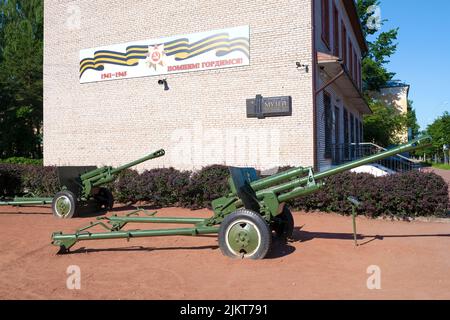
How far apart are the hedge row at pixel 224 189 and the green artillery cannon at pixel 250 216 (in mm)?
3152

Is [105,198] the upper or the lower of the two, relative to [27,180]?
lower

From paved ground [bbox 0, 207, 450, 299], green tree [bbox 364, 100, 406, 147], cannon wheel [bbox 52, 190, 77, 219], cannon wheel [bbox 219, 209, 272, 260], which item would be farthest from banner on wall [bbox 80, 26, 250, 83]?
green tree [bbox 364, 100, 406, 147]

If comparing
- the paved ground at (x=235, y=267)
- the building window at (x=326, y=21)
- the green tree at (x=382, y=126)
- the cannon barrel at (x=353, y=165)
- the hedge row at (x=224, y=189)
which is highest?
the building window at (x=326, y=21)

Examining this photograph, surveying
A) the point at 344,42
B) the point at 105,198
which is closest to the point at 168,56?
the point at 105,198

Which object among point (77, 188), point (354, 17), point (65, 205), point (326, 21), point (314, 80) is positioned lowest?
point (65, 205)

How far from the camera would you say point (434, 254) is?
227 inches

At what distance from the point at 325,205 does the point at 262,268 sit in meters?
4.76

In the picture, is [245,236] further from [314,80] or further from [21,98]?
[21,98]

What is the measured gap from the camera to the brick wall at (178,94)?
11.4m

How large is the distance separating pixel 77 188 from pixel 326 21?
395 inches

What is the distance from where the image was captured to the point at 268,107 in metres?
11.5

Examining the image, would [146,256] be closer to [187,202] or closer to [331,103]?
[187,202]

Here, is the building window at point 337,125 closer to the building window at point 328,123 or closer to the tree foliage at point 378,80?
the building window at point 328,123

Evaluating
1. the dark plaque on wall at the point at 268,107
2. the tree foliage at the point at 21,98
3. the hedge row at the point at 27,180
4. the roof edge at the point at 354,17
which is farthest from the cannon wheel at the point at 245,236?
the tree foliage at the point at 21,98
